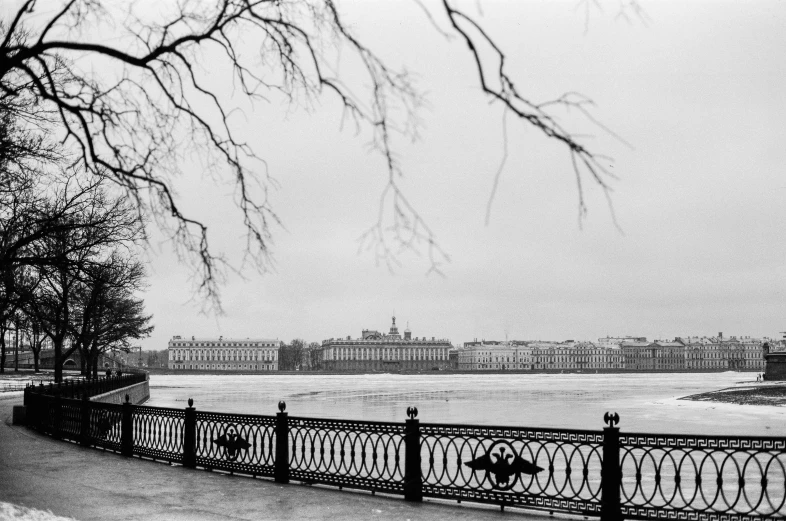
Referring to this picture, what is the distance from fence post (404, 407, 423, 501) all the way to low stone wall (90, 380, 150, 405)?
1844 cm

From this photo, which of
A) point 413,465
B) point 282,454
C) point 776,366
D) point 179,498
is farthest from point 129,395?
point 776,366

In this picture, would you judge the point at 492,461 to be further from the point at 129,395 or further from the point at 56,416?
the point at 129,395

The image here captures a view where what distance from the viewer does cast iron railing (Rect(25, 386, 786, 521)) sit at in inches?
388

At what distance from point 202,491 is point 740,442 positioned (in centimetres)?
726

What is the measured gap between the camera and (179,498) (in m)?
11.1

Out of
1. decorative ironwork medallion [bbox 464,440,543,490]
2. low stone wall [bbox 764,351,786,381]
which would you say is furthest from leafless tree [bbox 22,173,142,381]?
low stone wall [bbox 764,351,786,381]

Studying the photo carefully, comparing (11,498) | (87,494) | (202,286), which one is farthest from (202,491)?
(202,286)

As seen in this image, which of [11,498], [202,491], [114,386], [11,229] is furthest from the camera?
[114,386]

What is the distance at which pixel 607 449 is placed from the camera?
9.94 meters

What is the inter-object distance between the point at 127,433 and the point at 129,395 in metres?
14.8

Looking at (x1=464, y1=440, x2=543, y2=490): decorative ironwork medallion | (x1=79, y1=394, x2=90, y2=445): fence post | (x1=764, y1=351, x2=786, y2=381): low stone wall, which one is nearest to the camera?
(x1=464, y1=440, x2=543, y2=490): decorative ironwork medallion

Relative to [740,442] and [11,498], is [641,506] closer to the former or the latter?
[740,442]

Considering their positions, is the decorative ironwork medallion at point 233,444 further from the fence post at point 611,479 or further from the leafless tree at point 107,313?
the leafless tree at point 107,313

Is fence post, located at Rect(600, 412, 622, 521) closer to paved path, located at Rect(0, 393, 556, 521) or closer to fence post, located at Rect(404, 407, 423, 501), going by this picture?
paved path, located at Rect(0, 393, 556, 521)
